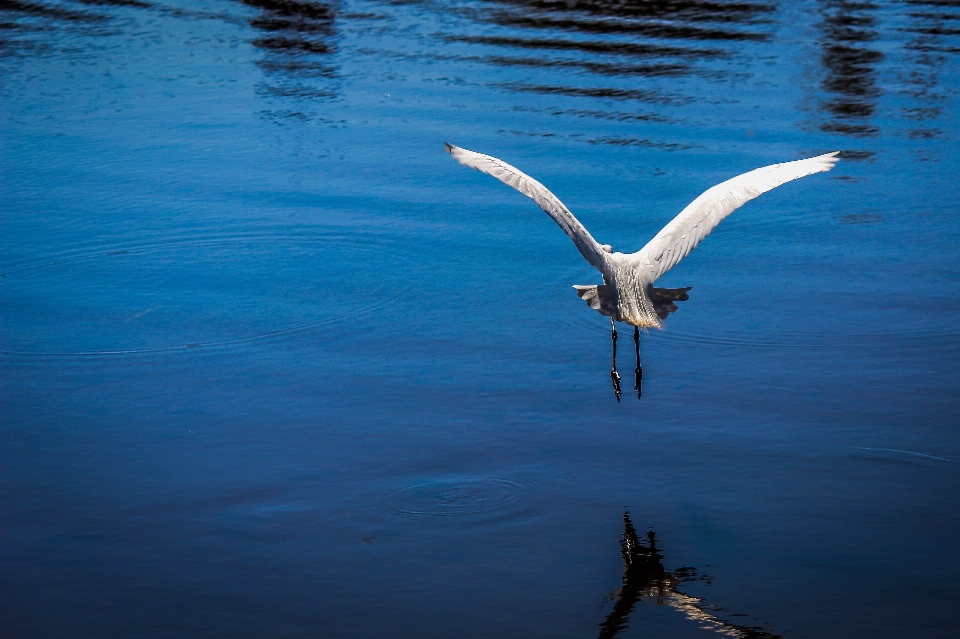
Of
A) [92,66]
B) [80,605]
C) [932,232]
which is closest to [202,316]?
[80,605]

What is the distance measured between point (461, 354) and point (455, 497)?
214 centimetres

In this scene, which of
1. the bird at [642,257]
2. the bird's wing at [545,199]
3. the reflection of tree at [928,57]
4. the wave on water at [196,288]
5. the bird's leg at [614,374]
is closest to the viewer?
the bird's wing at [545,199]

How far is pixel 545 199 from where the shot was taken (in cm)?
833

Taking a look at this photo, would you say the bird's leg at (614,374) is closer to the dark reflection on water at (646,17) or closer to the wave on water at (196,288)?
the wave on water at (196,288)

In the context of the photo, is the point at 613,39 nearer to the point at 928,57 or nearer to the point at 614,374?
the point at 928,57

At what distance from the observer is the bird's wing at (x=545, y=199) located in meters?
8.28

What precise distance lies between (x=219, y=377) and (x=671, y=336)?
3440 mm

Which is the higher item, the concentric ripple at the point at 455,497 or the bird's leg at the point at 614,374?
the bird's leg at the point at 614,374

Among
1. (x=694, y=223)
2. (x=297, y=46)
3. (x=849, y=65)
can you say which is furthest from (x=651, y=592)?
(x=297, y=46)

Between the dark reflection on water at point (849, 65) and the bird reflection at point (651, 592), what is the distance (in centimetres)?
889

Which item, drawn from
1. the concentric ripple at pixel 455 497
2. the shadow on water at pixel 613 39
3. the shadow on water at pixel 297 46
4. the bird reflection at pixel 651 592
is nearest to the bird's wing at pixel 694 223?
the concentric ripple at pixel 455 497

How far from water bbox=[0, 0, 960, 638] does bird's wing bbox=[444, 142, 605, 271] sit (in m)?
1.13

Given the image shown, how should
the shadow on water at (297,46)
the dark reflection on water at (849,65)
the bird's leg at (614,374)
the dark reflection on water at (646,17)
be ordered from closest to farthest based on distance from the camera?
the bird's leg at (614,374), the dark reflection on water at (849,65), the shadow on water at (297,46), the dark reflection on water at (646,17)

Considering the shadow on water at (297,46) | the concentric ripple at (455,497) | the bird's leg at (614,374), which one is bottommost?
the concentric ripple at (455,497)
